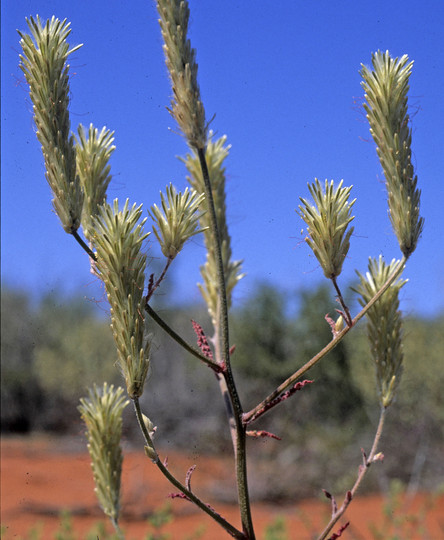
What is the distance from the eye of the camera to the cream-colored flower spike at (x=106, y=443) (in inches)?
80.6

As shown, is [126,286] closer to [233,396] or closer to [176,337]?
[176,337]

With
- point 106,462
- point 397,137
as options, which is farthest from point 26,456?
point 397,137

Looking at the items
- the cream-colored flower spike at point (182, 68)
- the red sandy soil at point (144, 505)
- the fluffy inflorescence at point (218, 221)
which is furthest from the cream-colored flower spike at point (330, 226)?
the red sandy soil at point (144, 505)

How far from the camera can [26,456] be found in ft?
43.3

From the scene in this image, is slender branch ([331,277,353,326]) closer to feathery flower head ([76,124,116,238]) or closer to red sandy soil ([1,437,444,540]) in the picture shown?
feathery flower head ([76,124,116,238])

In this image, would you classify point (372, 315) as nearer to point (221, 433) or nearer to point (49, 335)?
point (221, 433)

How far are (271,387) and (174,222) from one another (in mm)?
11502

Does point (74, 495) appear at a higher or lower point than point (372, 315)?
lower

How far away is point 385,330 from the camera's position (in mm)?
1975

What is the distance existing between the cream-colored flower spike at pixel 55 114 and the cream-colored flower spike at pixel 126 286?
16 centimetres

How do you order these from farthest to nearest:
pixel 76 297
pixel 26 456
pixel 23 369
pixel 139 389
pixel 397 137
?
pixel 76 297
pixel 23 369
pixel 26 456
pixel 397 137
pixel 139 389

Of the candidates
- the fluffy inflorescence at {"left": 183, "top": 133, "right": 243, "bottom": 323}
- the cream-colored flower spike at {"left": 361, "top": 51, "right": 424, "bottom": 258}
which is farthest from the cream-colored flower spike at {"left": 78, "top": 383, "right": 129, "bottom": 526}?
the cream-colored flower spike at {"left": 361, "top": 51, "right": 424, "bottom": 258}

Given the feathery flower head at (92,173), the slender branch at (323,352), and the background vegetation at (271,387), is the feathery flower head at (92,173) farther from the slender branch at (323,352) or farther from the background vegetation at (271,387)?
the background vegetation at (271,387)

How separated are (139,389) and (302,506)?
943 centimetres
